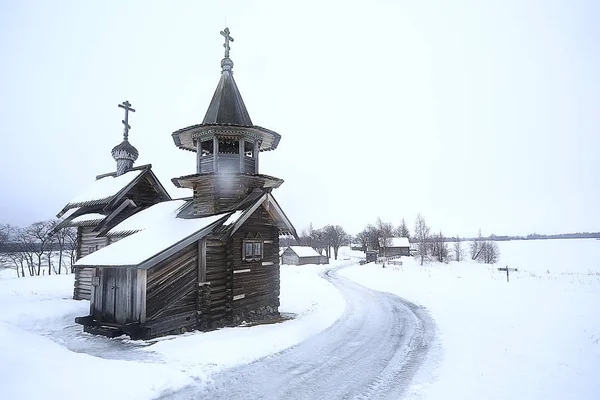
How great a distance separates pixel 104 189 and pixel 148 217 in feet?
18.5

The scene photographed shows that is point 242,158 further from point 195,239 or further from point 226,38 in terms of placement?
point 226,38

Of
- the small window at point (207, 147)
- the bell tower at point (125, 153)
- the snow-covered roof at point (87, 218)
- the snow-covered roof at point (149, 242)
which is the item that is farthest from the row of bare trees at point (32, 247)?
the snow-covered roof at point (149, 242)

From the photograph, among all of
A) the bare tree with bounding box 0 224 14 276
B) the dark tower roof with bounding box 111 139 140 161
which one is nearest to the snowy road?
the dark tower roof with bounding box 111 139 140 161

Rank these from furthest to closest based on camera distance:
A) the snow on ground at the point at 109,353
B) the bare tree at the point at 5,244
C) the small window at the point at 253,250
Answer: the bare tree at the point at 5,244, the small window at the point at 253,250, the snow on ground at the point at 109,353

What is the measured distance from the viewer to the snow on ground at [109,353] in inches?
269

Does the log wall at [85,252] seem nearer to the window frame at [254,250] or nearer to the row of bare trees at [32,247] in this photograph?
the window frame at [254,250]

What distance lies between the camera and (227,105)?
17.5 m

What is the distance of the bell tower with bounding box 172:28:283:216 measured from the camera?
16.1m

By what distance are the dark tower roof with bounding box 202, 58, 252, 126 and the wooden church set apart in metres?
0.05

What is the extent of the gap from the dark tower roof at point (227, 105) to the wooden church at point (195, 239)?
5 centimetres

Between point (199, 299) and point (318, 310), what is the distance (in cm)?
665

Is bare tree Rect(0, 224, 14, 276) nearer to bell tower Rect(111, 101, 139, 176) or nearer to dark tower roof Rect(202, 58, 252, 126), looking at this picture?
bell tower Rect(111, 101, 139, 176)

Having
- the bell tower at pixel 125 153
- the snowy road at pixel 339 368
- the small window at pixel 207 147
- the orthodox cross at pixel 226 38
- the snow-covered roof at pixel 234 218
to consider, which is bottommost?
the snowy road at pixel 339 368

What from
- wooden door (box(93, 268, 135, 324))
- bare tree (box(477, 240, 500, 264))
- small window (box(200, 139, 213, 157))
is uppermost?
small window (box(200, 139, 213, 157))
